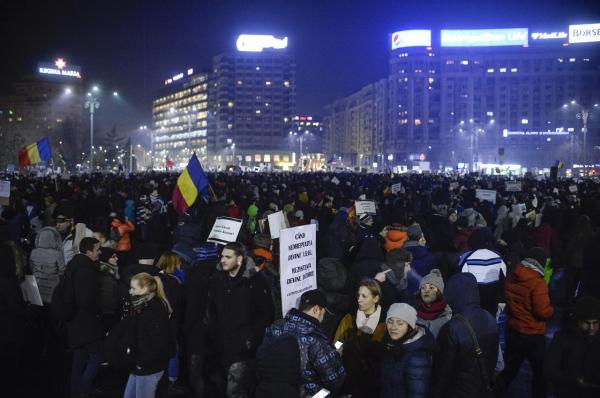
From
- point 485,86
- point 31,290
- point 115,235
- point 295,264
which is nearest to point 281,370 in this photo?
point 295,264

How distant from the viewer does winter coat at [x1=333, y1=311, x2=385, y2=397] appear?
4.95 meters

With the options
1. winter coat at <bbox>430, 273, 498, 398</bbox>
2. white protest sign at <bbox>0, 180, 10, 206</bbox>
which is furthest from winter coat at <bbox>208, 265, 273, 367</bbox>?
white protest sign at <bbox>0, 180, 10, 206</bbox>

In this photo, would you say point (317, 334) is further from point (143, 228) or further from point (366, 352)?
point (143, 228)

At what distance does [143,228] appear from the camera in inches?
617

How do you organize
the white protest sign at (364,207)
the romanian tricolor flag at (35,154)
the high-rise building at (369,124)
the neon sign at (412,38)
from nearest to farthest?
the white protest sign at (364,207), the romanian tricolor flag at (35,154), the neon sign at (412,38), the high-rise building at (369,124)

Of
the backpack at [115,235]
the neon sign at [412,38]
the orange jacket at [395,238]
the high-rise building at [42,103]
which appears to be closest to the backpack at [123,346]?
the orange jacket at [395,238]

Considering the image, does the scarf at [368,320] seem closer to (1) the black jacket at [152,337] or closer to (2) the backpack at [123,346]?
(1) the black jacket at [152,337]

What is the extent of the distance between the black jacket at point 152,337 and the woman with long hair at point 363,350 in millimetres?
1506

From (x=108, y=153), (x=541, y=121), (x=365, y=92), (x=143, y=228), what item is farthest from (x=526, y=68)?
(x=143, y=228)

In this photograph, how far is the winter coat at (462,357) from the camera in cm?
502

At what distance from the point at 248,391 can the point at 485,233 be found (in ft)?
12.6

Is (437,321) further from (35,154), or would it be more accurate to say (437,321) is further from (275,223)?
(35,154)

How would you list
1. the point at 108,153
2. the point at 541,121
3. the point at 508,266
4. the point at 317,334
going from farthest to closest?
the point at 541,121, the point at 108,153, the point at 508,266, the point at 317,334

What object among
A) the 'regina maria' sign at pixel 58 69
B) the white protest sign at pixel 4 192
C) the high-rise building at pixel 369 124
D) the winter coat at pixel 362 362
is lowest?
the winter coat at pixel 362 362
